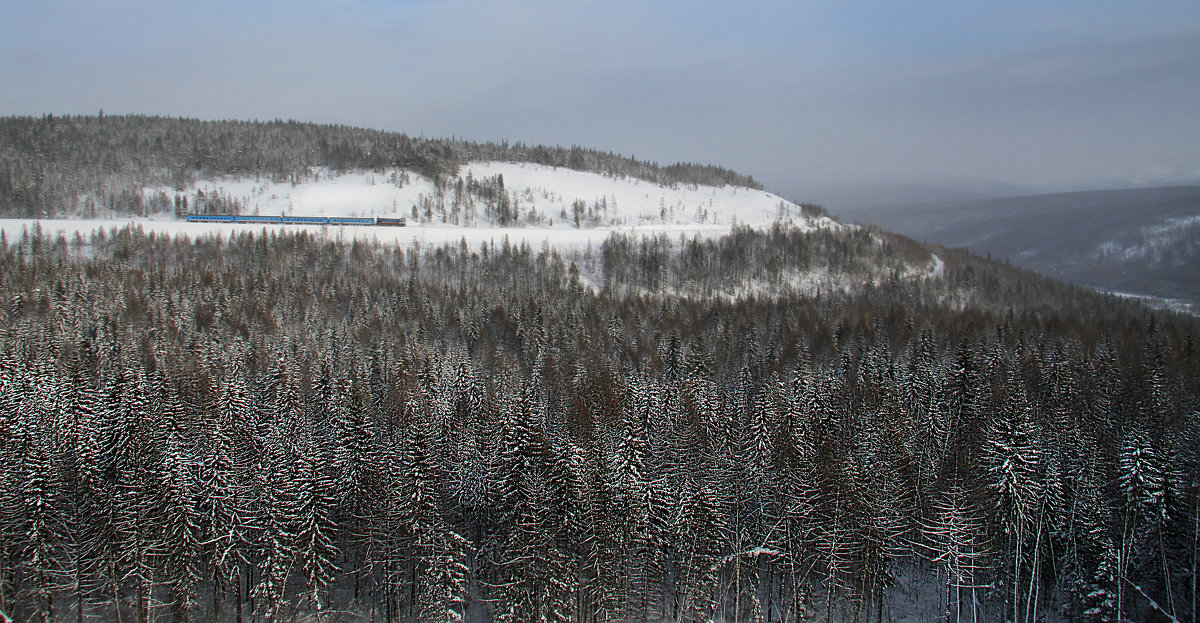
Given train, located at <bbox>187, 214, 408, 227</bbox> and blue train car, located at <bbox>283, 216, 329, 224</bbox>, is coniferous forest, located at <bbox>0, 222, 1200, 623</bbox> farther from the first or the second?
blue train car, located at <bbox>283, 216, 329, 224</bbox>

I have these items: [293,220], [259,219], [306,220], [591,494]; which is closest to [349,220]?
[306,220]

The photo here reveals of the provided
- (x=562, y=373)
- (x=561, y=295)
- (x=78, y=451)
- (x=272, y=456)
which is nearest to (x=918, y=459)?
(x=562, y=373)

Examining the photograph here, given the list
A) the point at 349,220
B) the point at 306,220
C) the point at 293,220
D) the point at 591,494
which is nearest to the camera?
the point at 591,494

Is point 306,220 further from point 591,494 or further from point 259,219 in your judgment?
point 591,494

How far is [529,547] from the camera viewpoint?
31109 millimetres

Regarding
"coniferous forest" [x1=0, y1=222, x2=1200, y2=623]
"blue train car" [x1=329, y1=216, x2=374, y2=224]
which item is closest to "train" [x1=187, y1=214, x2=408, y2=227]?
"blue train car" [x1=329, y1=216, x2=374, y2=224]

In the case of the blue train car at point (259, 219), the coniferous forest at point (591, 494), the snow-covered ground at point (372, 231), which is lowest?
the coniferous forest at point (591, 494)

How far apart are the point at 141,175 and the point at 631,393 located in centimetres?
20367

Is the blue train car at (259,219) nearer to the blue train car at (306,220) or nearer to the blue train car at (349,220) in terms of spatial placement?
the blue train car at (306,220)

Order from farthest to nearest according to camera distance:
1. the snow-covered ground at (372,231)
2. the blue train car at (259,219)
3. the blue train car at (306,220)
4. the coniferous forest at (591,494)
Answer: the blue train car at (306,220) → the blue train car at (259,219) → the snow-covered ground at (372,231) → the coniferous forest at (591,494)

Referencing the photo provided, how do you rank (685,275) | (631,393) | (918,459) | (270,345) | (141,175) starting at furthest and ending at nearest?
(141,175) → (685,275) → (270,345) → (631,393) → (918,459)

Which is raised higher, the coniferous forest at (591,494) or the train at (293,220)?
the train at (293,220)

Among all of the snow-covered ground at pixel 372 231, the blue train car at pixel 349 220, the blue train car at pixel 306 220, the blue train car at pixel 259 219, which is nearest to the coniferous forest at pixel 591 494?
the snow-covered ground at pixel 372 231

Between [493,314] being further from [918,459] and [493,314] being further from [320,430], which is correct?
[918,459]
